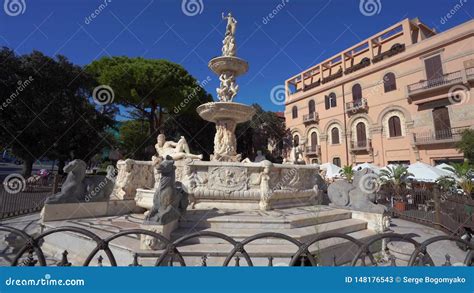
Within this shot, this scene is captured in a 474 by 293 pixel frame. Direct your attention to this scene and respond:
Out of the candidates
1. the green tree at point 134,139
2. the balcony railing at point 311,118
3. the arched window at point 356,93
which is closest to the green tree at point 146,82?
the green tree at point 134,139

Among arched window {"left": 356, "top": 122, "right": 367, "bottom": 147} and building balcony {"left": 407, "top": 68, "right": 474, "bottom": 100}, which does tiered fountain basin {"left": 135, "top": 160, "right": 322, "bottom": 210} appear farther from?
arched window {"left": 356, "top": 122, "right": 367, "bottom": 147}

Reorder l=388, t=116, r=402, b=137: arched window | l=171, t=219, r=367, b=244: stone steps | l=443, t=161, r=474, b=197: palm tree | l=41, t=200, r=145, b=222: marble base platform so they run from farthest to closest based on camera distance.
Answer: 1. l=388, t=116, r=402, b=137: arched window
2. l=443, t=161, r=474, b=197: palm tree
3. l=41, t=200, r=145, b=222: marble base platform
4. l=171, t=219, r=367, b=244: stone steps

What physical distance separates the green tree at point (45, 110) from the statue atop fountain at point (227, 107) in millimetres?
17026

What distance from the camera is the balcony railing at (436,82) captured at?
58.9 feet

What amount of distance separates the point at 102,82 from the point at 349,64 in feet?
92.5

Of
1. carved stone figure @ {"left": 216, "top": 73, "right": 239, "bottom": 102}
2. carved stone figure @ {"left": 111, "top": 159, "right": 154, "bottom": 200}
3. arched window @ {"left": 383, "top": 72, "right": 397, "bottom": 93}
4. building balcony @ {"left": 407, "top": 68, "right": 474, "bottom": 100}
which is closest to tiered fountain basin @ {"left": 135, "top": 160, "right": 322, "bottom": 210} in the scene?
carved stone figure @ {"left": 111, "top": 159, "right": 154, "bottom": 200}

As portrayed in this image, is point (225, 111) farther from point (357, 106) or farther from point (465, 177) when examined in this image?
point (357, 106)

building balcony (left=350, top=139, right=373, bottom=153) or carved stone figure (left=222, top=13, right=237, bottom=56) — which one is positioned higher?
carved stone figure (left=222, top=13, right=237, bottom=56)

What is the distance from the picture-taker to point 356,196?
648 centimetres

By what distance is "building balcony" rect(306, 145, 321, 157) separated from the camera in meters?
28.9

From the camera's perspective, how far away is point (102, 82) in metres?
22.7

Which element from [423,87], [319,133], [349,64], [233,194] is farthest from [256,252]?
[349,64]

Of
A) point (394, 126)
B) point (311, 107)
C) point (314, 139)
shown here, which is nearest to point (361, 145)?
point (394, 126)

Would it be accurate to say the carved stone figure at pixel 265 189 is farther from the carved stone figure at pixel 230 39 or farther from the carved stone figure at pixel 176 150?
the carved stone figure at pixel 230 39
